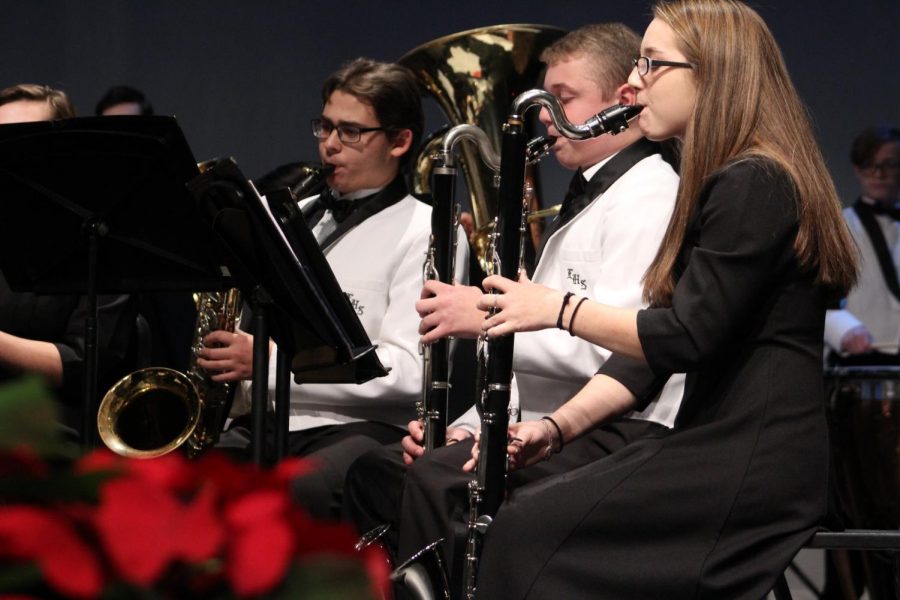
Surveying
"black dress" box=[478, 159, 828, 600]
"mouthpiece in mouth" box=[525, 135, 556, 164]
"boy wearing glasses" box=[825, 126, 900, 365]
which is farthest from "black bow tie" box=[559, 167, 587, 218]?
"boy wearing glasses" box=[825, 126, 900, 365]

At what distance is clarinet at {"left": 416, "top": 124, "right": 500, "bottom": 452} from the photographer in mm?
2432

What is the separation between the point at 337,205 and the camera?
3.12 m

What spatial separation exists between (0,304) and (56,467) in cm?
258

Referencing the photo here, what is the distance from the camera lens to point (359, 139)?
9.94 feet

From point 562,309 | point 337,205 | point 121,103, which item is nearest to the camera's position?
point 562,309

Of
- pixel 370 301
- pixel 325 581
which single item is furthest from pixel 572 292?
pixel 325 581

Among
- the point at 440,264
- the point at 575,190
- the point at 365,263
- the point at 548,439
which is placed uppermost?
the point at 575,190

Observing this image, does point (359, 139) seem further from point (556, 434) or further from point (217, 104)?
point (217, 104)

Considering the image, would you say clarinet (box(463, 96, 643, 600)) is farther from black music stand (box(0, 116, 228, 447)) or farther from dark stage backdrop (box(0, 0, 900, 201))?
dark stage backdrop (box(0, 0, 900, 201))

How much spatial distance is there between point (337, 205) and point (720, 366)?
1.46 meters

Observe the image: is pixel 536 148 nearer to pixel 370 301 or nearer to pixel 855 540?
pixel 370 301

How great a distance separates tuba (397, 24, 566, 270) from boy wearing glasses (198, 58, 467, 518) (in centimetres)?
36

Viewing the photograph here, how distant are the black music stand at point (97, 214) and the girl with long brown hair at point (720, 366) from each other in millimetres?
727

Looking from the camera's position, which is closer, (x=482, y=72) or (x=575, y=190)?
(x=575, y=190)
